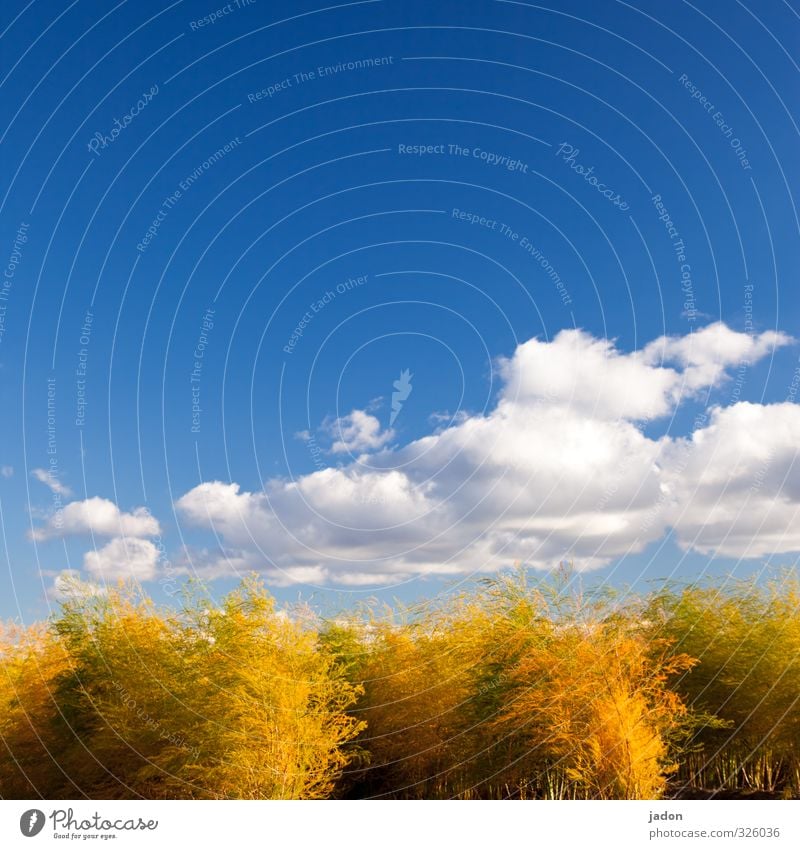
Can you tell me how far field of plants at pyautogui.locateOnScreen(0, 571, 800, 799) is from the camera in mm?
39969

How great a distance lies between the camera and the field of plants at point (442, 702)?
39969mm

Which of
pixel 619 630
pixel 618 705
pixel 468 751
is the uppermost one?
pixel 619 630

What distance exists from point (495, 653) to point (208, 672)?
54.9 feet

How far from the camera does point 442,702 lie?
50.0 m

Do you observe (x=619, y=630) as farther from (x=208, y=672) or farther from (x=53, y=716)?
(x=53, y=716)

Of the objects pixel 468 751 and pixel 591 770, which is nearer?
pixel 591 770

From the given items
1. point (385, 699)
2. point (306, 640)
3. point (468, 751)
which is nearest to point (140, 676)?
point (306, 640)

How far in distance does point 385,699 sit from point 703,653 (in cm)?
2120

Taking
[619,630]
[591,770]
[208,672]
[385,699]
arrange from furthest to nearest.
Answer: [385,699] < [208,672] < [619,630] < [591,770]

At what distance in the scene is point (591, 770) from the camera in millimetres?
36500
